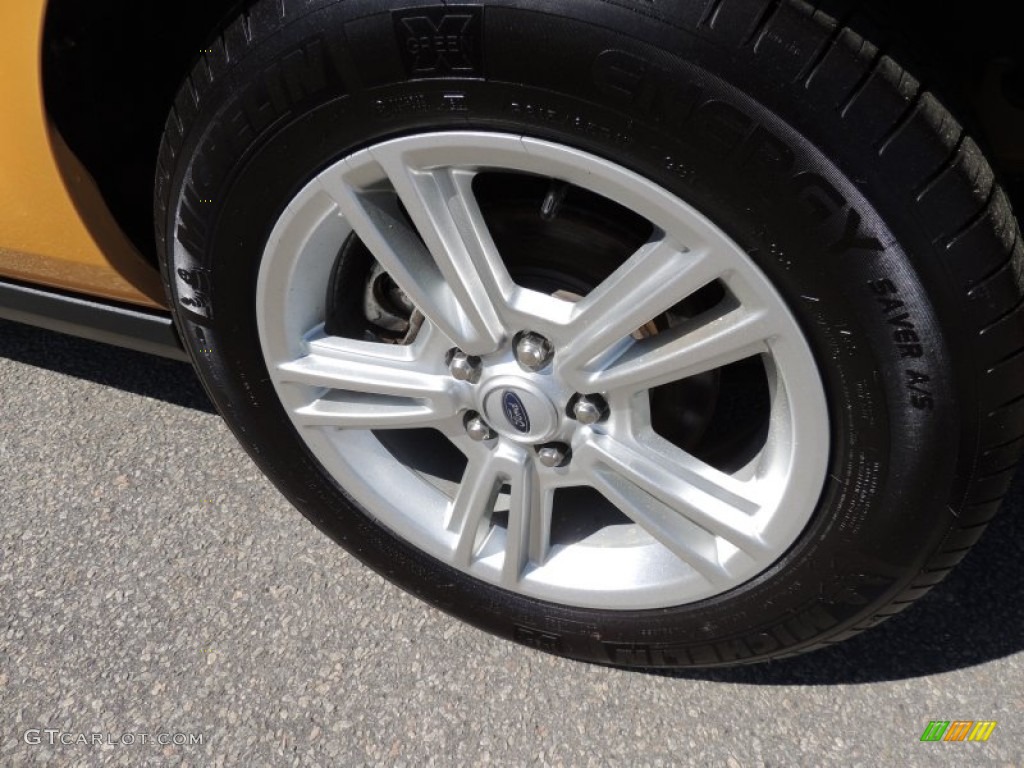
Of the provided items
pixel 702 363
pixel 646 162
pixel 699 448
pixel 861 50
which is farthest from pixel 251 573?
pixel 861 50

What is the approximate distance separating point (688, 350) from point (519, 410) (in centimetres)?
29

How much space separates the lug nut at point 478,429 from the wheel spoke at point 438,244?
145 millimetres

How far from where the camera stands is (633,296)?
1.17m

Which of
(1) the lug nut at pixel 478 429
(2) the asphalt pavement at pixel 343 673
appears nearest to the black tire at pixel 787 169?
(2) the asphalt pavement at pixel 343 673

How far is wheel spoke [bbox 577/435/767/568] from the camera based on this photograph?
1.29m

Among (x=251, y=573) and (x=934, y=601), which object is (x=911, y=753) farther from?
(x=251, y=573)

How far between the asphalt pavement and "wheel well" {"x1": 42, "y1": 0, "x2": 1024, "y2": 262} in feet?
2.07

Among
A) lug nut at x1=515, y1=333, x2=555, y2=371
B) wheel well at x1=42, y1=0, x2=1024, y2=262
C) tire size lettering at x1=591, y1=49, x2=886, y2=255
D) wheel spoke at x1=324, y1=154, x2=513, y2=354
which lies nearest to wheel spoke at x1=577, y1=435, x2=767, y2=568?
lug nut at x1=515, y1=333, x2=555, y2=371

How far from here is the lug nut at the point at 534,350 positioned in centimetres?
128

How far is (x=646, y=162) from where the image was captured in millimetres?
1038

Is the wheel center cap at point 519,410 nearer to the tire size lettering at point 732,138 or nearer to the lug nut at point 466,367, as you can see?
the lug nut at point 466,367

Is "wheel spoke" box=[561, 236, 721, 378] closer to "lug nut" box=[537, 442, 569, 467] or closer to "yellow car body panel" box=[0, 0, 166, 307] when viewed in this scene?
"lug nut" box=[537, 442, 569, 467]

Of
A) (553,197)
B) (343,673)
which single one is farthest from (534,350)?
(343,673)

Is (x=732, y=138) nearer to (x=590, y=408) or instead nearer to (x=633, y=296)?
(x=633, y=296)
